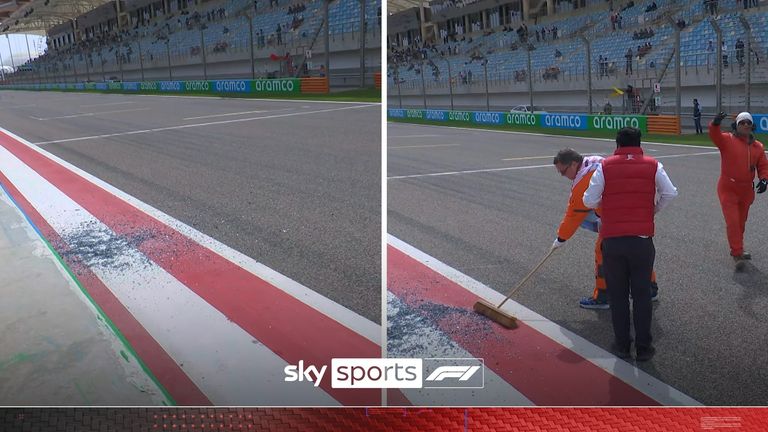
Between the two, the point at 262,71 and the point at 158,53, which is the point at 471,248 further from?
the point at 158,53

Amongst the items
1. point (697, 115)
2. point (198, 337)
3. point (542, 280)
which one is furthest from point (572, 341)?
point (198, 337)

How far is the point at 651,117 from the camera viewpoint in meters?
1.55

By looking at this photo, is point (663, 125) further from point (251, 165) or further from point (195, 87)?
point (195, 87)

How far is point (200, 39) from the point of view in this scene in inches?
74.4

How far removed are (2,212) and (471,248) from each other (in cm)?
148

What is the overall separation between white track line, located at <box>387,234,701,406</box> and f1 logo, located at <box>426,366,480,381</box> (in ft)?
0.67

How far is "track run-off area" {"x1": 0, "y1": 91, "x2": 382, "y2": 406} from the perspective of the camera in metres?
1.80

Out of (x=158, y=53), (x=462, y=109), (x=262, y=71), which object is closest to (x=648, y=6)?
(x=462, y=109)

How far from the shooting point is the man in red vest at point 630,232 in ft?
5.34

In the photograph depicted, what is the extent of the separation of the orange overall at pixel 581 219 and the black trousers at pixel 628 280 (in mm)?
21

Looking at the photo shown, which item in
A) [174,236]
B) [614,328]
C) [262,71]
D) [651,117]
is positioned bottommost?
[614,328]

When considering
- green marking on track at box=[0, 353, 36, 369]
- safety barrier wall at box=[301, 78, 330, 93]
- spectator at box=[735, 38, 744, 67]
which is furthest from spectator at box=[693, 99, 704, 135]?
green marking on track at box=[0, 353, 36, 369]

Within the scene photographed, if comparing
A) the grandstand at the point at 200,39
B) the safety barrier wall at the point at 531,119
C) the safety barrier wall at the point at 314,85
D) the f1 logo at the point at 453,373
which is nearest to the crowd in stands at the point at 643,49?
the safety barrier wall at the point at 531,119

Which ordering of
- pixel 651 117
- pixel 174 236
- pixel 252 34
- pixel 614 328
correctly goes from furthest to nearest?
pixel 174 236, pixel 252 34, pixel 614 328, pixel 651 117
